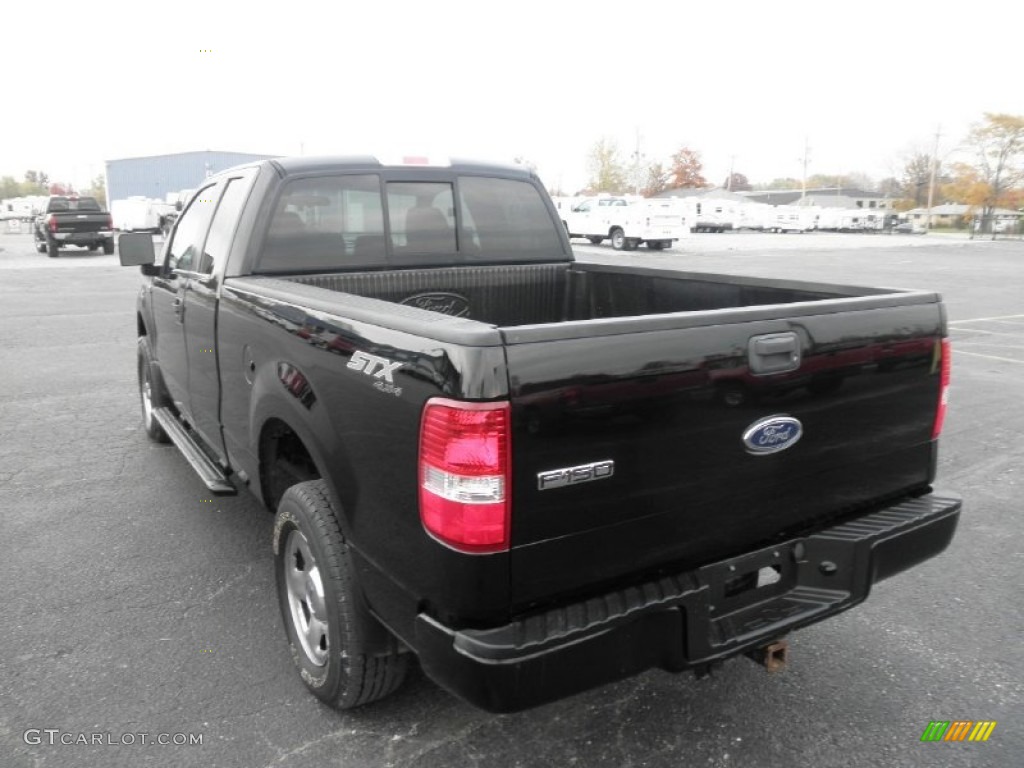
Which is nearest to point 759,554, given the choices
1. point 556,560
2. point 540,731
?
point 556,560

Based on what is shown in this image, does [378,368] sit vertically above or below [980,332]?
above

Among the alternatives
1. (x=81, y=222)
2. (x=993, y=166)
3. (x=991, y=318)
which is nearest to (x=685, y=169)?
(x=993, y=166)

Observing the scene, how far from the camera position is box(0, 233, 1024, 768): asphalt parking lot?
2656 mm

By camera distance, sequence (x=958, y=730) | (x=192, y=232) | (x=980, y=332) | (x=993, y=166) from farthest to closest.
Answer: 1. (x=993, y=166)
2. (x=980, y=332)
3. (x=192, y=232)
4. (x=958, y=730)

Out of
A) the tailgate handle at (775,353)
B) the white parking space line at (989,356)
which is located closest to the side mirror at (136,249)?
the tailgate handle at (775,353)

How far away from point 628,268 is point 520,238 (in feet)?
2.24

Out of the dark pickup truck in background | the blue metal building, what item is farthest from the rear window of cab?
the blue metal building

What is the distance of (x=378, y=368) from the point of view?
2238 mm

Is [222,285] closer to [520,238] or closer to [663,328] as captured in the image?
[520,238]

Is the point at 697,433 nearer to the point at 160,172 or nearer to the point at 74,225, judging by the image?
the point at 74,225

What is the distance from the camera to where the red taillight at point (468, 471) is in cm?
195

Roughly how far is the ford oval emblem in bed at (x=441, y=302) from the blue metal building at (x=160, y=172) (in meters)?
63.5

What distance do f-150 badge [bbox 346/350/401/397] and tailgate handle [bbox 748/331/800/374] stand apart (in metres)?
1.03

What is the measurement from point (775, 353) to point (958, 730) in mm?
1584
